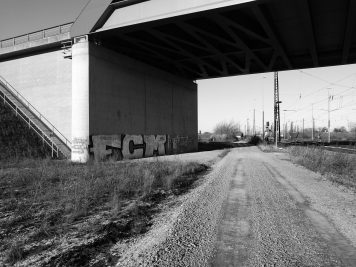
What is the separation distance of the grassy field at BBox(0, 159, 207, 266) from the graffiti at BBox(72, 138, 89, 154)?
8.29 meters

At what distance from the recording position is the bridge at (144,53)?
723 inches

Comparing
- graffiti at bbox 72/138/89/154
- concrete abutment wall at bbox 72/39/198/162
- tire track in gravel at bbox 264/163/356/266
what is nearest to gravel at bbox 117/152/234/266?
tire track in gravel at bbox 264/163/356/266

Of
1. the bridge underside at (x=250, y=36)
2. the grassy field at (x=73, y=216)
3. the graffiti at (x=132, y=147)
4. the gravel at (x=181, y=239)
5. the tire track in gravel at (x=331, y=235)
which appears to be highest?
the bridge underside at (x=250, y=36)

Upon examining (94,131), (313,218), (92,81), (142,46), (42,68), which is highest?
(142,46)

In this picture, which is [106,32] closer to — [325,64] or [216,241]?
[216,241]

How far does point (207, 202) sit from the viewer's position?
770cm

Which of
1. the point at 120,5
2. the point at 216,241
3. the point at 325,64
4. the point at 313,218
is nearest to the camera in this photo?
the point at 216,241

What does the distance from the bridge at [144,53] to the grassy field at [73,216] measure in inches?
411

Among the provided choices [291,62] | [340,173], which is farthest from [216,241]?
[291,62]

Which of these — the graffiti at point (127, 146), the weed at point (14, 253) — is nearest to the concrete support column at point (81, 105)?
the graffiti at point (127, 146)

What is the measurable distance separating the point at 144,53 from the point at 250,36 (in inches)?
379

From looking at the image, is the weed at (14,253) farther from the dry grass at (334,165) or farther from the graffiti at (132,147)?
the graffiti at (132,147)

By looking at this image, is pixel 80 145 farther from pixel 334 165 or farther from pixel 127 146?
pixel 334 165

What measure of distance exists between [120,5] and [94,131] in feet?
28.4
